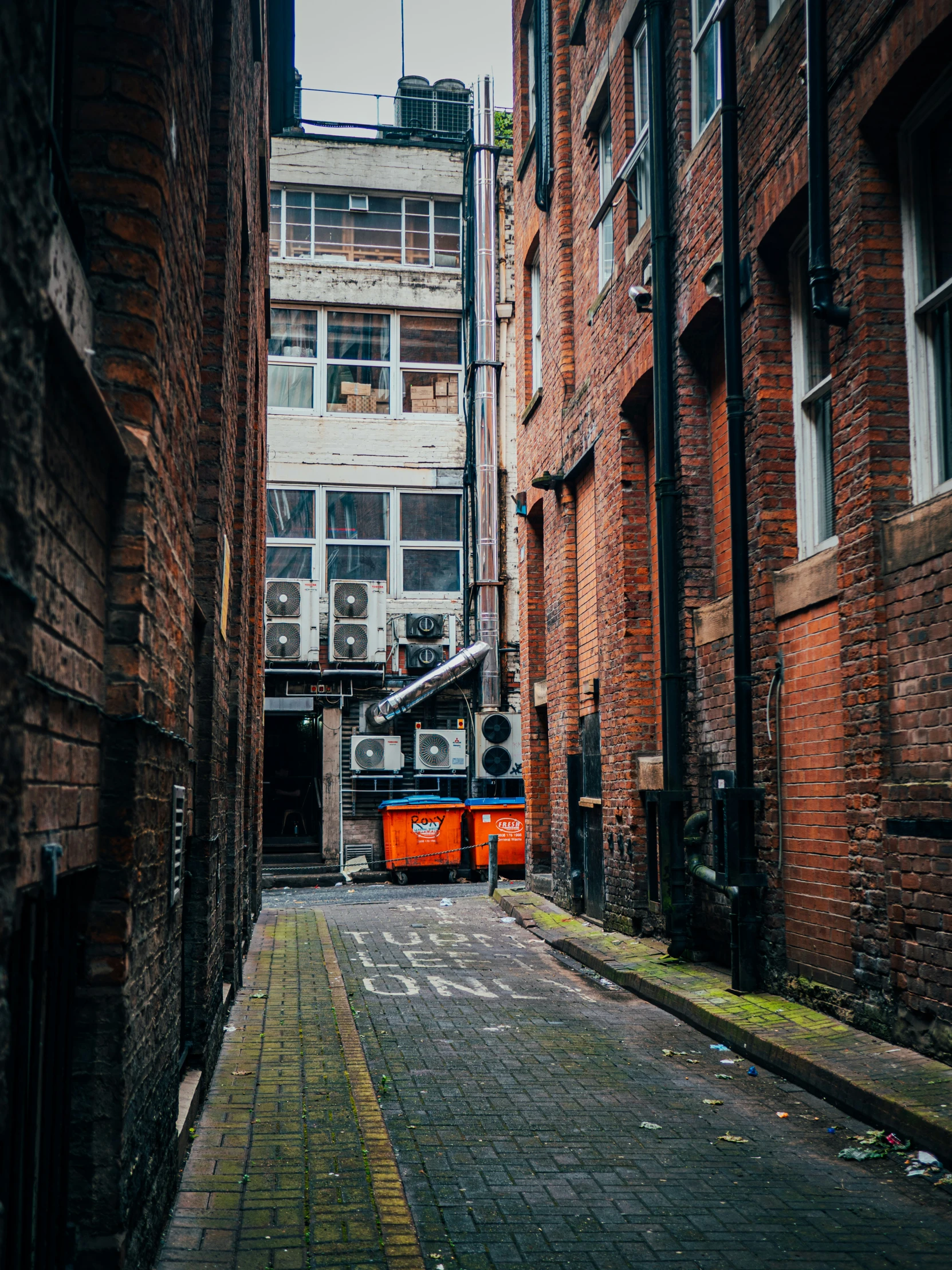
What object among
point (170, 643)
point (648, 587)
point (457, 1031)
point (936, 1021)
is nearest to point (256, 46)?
point (648, 587)

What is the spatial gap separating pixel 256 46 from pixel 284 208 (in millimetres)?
16046

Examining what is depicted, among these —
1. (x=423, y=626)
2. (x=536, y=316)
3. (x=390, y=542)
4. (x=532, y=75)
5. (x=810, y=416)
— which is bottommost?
(x=810, y=416)

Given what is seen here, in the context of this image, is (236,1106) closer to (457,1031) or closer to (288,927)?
(457,1031)

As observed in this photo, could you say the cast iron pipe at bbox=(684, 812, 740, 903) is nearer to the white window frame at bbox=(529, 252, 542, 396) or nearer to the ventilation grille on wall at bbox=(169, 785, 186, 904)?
the ventilation grille on wall at bbox=(169, 785, 186, 904)

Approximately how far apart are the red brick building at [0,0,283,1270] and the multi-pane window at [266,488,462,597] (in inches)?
726

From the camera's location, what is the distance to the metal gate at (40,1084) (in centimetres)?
260

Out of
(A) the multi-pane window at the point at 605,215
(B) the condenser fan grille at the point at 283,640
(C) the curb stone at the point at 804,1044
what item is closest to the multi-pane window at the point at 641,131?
(A) the multi-pane window at the point at 605,215

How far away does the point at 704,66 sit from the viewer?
33.2 ft

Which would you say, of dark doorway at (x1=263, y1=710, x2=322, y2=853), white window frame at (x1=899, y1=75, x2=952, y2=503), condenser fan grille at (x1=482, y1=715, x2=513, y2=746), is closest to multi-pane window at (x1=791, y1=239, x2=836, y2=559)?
white window frame at (x1=899, y1=75, x2=952, y2=503)

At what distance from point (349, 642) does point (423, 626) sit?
158 cm

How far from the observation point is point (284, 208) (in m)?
24.8

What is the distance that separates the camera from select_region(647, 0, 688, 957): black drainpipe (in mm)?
9945

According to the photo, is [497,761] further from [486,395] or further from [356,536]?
[486,395]

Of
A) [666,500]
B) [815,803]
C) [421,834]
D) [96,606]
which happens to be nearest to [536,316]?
[666,500]
